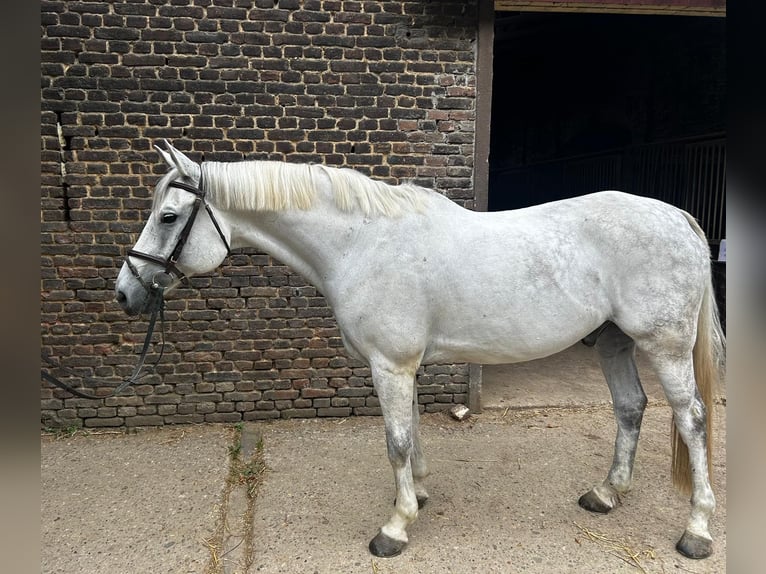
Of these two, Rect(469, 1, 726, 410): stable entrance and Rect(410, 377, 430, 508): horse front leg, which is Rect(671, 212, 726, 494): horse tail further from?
Rect(469, 1, 726, 410): stable entrance

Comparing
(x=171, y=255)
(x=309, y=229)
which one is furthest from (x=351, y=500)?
(x=171, y=255)

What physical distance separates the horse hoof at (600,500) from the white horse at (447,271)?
1.31ft

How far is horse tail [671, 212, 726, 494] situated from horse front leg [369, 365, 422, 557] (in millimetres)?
1463

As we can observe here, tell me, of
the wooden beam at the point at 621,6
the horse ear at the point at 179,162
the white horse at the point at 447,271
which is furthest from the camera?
the wooden beam at the point at 621,6

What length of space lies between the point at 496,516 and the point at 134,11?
4.40 metres

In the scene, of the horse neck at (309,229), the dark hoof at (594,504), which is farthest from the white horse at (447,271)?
the dark hoof at (594,504)

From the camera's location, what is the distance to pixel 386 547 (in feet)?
7.80

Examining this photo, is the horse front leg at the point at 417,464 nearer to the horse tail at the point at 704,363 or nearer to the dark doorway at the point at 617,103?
the horse tail at the point at 704,363

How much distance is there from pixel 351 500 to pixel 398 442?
0.82 metres

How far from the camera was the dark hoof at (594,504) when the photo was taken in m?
2.75

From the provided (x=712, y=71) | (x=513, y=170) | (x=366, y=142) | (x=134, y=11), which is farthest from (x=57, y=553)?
(x=513, y=170)

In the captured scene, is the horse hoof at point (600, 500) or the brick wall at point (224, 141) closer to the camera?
the horse hoof at point (600, 500)

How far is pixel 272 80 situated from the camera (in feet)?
12.4

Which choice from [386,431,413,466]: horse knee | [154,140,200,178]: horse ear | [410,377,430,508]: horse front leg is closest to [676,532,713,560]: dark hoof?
[410,377,430,508]: horse front leg
